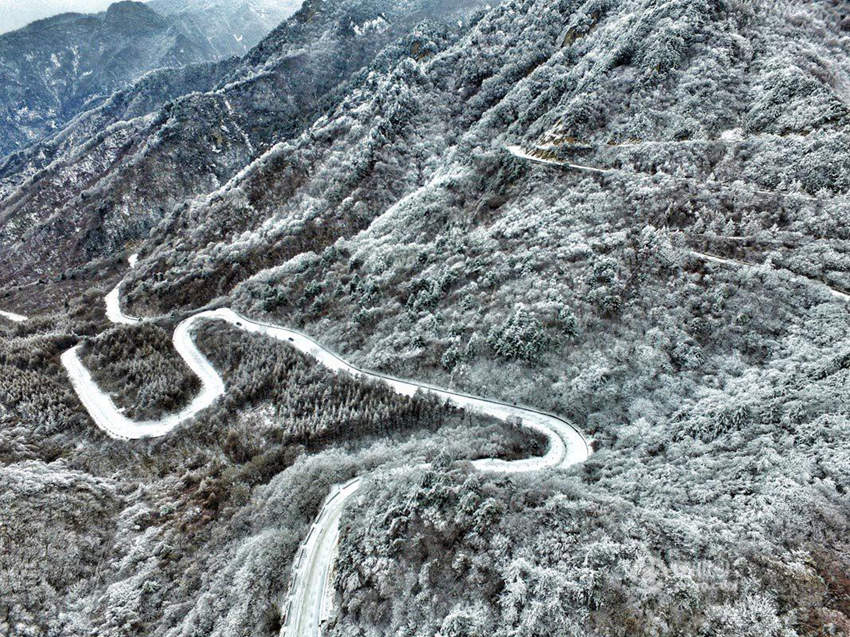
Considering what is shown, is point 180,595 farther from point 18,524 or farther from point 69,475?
point 69,475

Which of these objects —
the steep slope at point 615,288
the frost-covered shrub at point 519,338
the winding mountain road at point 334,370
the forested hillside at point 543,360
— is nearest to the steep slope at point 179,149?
the forested hillside at point 543,360

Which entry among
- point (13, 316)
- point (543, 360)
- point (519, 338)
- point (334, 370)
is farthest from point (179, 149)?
point (543, 360)

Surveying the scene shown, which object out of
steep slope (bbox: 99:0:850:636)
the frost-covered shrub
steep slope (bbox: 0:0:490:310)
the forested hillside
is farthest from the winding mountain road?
steep slope (bbox: 0:0:490:310)

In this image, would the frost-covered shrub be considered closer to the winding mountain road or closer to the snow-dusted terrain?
the winding mountain road

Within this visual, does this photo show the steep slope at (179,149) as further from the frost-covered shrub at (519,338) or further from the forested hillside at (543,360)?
the frost-covered shrub at (519,338)

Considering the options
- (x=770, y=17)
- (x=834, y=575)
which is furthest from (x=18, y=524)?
(x=770, y=17)

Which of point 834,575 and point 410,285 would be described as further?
point 410,285
